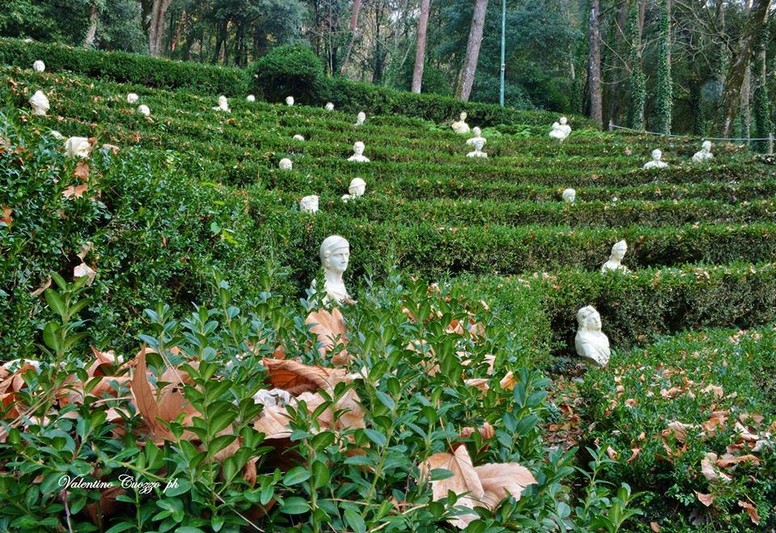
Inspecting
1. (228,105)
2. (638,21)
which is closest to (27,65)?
Result: (228,105)

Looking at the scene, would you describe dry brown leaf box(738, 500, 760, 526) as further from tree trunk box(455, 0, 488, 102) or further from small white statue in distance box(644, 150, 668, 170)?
tree trunk box(455, 0, 488, 102)

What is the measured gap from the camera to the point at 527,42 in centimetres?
2844

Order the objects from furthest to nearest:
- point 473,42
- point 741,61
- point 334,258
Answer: point 473,42 < point 741,61 < point 334,258

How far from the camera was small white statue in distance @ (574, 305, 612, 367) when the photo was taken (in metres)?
5.20

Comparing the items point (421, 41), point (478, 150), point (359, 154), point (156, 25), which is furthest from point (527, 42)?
point (359, 154)

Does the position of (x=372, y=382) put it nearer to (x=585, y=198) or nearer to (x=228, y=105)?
(x=585, y=198)

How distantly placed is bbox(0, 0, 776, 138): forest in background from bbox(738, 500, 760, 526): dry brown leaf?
1690 cm

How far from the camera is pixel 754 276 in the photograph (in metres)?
6.89

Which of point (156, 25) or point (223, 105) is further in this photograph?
point (156, 25)

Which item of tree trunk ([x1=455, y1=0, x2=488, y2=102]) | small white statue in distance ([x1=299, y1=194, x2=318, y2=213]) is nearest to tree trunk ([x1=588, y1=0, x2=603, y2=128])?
tree trunk ([x1=455, y1=0, x2=488, y2=102])

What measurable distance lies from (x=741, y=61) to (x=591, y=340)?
1541cm

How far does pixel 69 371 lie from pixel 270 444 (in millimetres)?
427

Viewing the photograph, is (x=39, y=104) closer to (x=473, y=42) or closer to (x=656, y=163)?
(x=656, y=163)

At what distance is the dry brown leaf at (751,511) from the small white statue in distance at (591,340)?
261 centimetres
